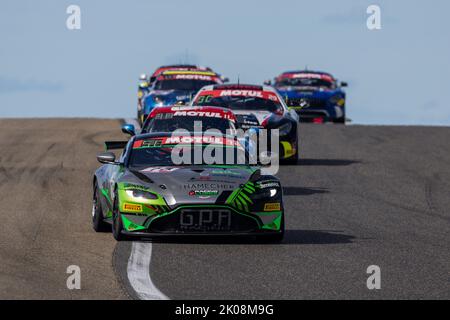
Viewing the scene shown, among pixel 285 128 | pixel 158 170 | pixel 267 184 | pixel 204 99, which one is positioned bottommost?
pixel 285 128

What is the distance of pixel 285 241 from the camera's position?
1401 centimetres

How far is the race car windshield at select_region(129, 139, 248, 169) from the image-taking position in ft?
48.7

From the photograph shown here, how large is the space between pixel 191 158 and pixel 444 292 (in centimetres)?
490

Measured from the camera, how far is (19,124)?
33.5 m

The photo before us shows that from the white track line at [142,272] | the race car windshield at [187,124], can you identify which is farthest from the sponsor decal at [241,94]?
the white track line at [142,272]

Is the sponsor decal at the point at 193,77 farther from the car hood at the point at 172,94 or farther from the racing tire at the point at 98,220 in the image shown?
the racing tire at the point at 98,220

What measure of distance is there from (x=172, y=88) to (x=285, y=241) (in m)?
17.7

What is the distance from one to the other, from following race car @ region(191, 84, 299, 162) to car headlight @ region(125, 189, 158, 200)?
8623mm

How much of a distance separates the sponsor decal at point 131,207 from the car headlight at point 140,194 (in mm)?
88

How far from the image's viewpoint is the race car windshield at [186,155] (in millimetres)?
14836

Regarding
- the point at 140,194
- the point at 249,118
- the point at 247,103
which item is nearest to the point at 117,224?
the point at 140,194

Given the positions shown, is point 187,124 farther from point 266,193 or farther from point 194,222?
point 194,222

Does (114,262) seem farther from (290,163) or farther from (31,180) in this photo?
(290,163)

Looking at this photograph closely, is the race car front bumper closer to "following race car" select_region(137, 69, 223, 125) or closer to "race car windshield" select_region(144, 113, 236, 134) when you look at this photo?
"race car windshield" select_region(144, 113, 236, 134)
